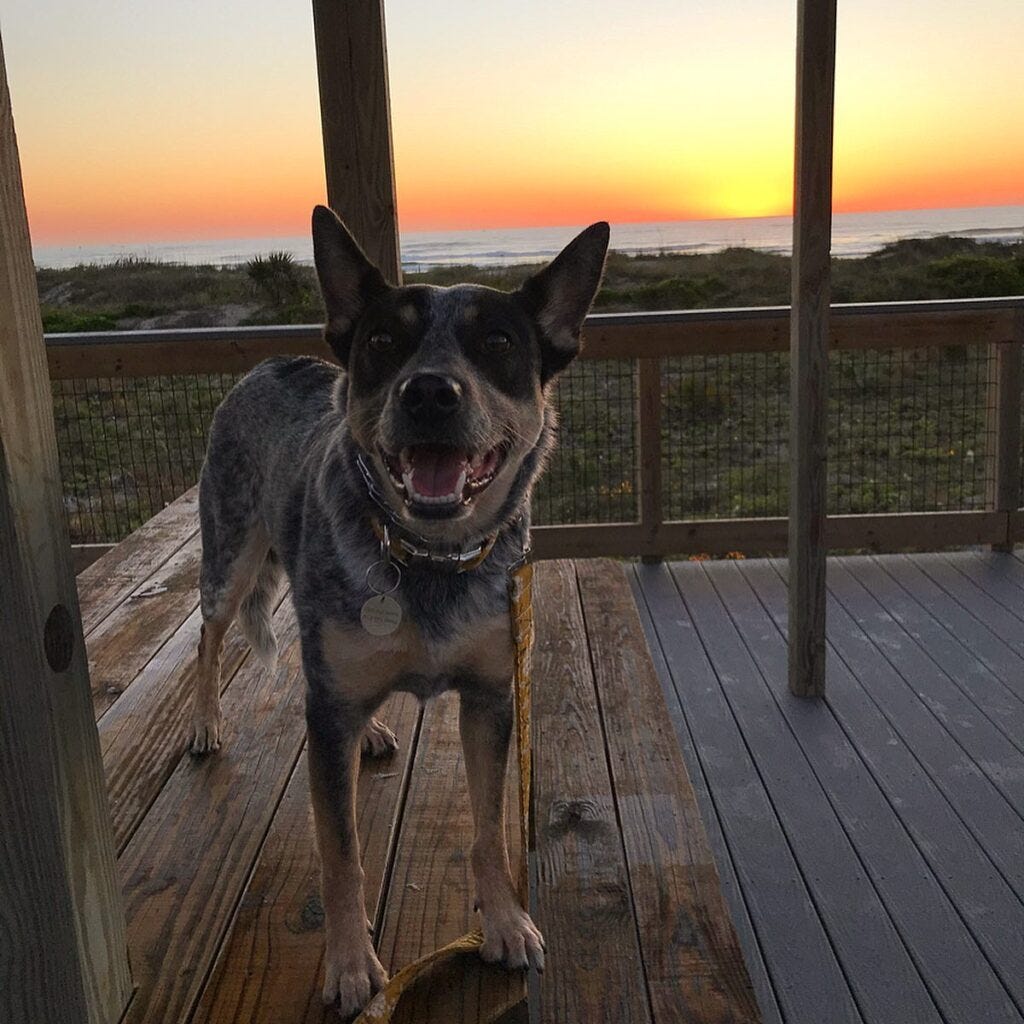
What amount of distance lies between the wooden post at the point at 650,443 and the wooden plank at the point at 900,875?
47.9 inches

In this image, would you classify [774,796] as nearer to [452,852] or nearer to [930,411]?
[452,852]

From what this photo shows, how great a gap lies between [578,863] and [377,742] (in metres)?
0.65

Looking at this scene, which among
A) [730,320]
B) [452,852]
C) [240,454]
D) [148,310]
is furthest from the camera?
[148,310]

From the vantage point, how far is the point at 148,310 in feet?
26.5

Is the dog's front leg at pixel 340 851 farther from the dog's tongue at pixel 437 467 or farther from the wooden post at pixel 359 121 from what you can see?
the wooden post at pixel 359 121

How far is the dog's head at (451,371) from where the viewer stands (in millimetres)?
1756

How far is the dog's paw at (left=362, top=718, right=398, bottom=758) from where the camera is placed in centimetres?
251

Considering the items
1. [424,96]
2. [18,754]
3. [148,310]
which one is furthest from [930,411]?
[148,310]

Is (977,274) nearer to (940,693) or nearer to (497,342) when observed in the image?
(940,693)

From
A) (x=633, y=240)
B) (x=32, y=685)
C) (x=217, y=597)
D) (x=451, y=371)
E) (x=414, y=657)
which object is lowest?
(x=217, y=597)

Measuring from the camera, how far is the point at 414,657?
181 centimetres

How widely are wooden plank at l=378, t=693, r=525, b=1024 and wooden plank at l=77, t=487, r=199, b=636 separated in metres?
1.54

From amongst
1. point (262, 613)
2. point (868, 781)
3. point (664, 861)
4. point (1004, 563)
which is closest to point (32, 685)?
point (664, 861)

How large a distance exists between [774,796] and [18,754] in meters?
2.86
